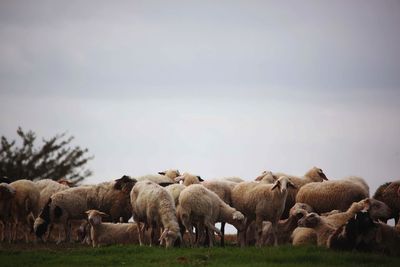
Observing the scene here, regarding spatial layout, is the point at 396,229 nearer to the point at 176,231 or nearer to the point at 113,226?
the point at 176,231

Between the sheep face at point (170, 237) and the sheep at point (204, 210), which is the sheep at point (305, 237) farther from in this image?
the sheep face at point (170, 237)

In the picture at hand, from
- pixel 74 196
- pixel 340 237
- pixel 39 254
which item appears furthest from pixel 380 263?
pixel 74 196

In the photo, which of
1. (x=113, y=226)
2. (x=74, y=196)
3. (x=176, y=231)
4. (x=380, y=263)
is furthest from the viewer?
(x=74, y=196)

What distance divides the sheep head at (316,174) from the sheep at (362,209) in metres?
4.64

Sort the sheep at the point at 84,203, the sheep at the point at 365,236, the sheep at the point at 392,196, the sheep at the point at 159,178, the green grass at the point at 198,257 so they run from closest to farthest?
the green grass at the point at 198,257
the sheep at the point at 365,236
the sheep at the point at 392,196
the sheep at the point at 84,203
the sheep at the point at 159,178

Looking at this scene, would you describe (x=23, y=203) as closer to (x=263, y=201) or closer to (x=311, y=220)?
(x=263, y=201)

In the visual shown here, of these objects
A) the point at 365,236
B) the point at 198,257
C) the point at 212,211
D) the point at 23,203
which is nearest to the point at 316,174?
the point at 212,211

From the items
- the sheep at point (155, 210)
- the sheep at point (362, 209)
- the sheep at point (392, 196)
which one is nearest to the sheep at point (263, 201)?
the sheep at point (362, 209)

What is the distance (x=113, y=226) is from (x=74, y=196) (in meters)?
2.66

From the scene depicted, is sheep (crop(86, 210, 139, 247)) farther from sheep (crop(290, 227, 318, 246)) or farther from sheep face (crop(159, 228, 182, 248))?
sheep (crop(290, 227, 318, 246))

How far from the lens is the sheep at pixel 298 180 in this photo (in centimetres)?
3161

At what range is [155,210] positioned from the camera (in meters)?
27.4

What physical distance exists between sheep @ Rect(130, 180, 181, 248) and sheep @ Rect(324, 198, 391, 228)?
456cm

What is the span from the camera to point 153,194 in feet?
90.7
